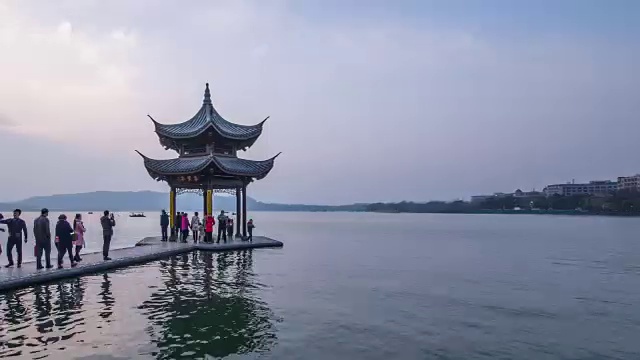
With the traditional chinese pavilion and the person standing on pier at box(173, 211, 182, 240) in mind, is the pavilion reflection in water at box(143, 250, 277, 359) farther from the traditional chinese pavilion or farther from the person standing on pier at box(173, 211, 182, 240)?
the person standing on pier at box(173, 211, 182, 240)

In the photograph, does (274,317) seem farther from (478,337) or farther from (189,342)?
(478,337)

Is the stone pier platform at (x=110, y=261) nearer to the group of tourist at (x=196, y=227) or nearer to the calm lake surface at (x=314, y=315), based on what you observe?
the calm lake surface at (x=314, y=315)

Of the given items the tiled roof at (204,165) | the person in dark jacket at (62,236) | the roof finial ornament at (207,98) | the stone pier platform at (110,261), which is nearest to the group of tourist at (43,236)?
the person in dark jacket at (62,236)

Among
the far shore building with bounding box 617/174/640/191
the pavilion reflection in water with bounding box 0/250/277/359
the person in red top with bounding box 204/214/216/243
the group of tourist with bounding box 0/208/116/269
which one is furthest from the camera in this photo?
the far shore building with bounding box 617/174/640/191

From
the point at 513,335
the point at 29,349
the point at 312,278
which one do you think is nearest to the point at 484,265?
the point at 312,278

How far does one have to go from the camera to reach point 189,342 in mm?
8836

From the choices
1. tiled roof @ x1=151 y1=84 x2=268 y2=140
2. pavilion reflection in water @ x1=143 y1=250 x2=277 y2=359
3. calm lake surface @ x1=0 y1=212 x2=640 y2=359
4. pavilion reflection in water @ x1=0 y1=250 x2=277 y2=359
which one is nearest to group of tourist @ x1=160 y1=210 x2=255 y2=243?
tiled roof @ x1=151 y1=84 x2=268 y2=140

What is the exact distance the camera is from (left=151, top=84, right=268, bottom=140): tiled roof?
26178 millimetres

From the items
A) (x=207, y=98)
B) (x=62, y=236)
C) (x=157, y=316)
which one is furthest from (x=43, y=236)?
(x=207, y=98)

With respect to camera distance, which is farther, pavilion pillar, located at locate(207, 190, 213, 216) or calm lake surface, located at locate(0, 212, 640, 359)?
pavilion pillar, located at locate(207, 190, 213, 216)

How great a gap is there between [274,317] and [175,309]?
225cm

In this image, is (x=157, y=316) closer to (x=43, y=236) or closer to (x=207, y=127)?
(x=43, y=236)

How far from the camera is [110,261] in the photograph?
17.4 meters

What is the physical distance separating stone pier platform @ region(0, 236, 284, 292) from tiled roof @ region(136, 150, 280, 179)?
3636mm
